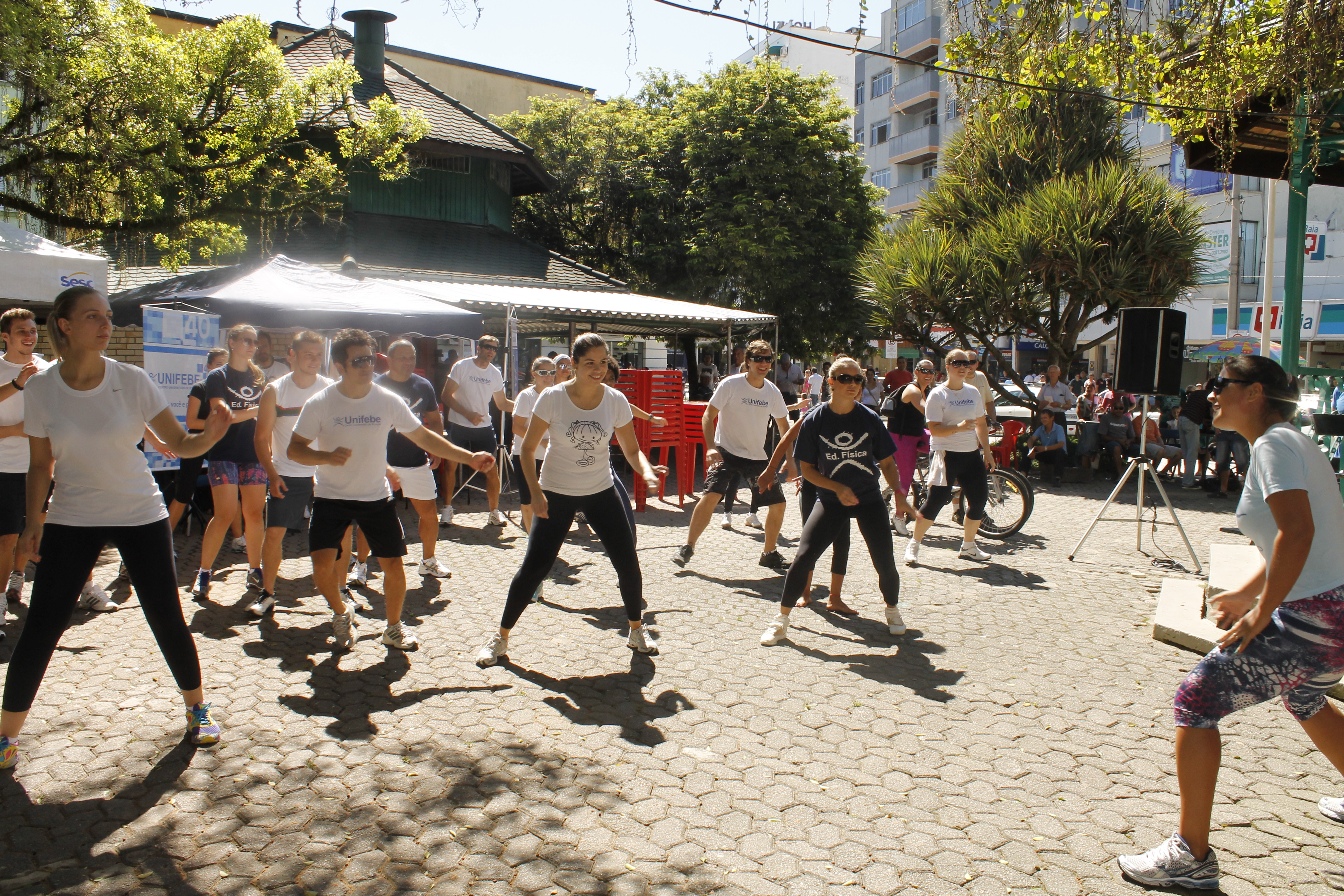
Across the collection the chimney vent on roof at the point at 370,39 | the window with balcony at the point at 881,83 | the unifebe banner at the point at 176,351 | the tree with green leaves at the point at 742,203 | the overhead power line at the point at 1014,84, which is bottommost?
the unifebe banner at the point at 176,351

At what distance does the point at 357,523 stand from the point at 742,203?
21.6 metres

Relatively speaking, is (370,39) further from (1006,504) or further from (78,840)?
(78,840)

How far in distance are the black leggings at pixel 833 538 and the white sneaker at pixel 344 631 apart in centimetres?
249

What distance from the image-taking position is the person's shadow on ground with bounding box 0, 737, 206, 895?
288cm

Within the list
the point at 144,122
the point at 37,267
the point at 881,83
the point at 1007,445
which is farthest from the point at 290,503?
the point at 881,83

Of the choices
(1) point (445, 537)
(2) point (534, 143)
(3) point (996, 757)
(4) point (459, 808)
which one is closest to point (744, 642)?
(3) point (996, 757)

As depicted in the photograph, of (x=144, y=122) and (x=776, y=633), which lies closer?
(x=776, y=633)

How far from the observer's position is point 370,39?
22.8m

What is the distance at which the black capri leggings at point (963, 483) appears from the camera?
316 inches

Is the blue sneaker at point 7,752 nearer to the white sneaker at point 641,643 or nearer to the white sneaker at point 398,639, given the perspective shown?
the white sneaker at point 398,639

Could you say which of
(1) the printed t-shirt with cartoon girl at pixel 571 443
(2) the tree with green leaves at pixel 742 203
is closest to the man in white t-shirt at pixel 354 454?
(1) the printed t-shirt with cartoon girl at pixel 571 443

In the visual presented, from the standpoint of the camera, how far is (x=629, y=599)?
5.21 meters

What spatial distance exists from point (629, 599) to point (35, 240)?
6.84 metres

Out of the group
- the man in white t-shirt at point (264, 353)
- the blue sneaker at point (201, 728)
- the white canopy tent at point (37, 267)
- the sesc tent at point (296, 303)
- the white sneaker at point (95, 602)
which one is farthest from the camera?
the sesc tent at point (296, 303)
